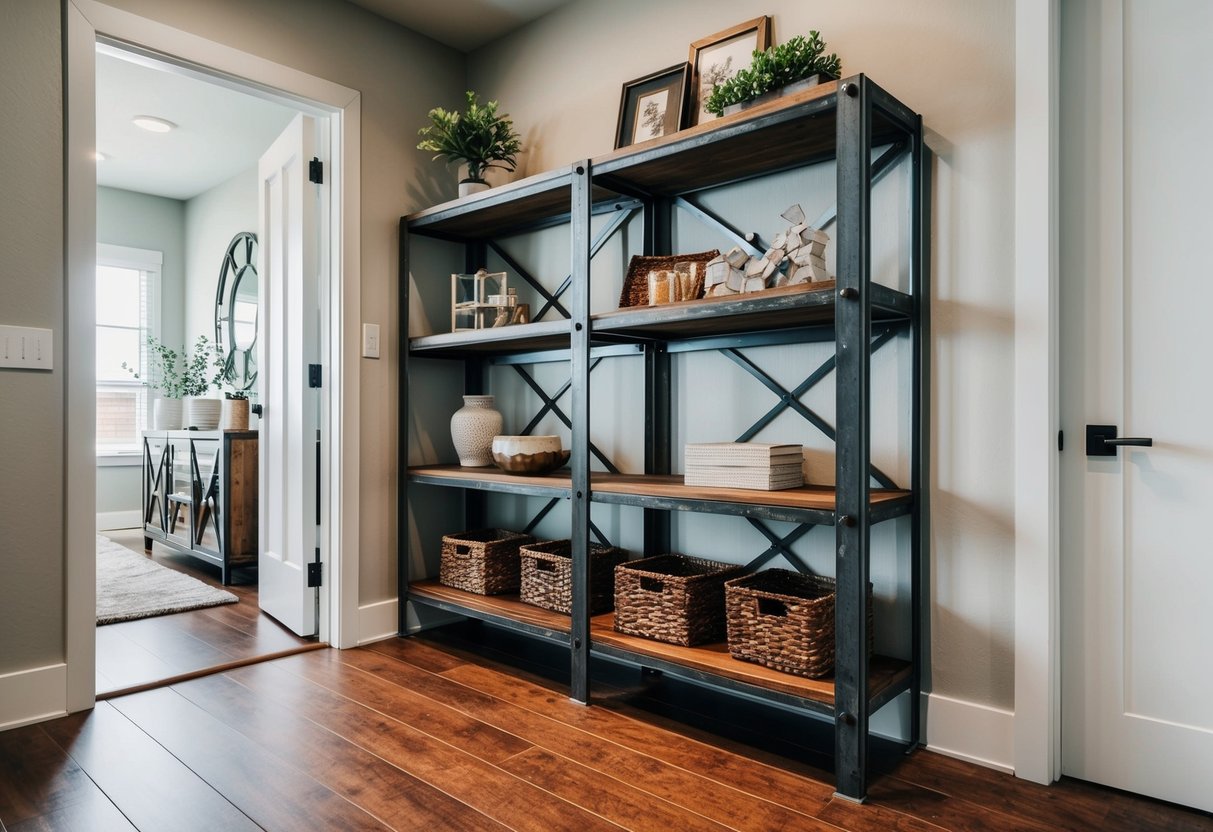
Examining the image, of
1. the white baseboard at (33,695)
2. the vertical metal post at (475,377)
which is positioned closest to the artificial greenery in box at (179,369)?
the vertical metal post at (475,377)

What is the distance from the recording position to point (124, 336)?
19.8 ft

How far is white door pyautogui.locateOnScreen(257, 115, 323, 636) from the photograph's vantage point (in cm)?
301

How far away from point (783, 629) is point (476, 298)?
1645 millimetres

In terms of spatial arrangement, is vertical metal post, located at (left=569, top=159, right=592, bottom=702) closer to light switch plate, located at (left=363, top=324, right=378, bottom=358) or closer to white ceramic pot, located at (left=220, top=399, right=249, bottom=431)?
light switch plate, located at (left=363, top=324, right=378, bottom=358)

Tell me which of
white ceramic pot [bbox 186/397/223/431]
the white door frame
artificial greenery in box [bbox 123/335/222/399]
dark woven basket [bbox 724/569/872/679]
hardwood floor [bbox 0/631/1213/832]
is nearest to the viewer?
hardwood floor [bbox 0/631/1213/832]

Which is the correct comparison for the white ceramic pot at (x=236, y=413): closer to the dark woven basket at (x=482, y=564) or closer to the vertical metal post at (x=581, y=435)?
the dark woven basket at (x=482, y=564)

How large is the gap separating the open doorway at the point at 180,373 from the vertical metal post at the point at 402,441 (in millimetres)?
309

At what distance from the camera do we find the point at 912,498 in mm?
2004

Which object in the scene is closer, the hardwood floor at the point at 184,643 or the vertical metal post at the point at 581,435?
the vertical metal post at the point at 581,435

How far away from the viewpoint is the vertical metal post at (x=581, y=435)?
91.0 inches

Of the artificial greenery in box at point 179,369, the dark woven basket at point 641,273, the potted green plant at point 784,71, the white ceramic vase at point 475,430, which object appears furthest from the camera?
the artificial greenery in box at point 179,369

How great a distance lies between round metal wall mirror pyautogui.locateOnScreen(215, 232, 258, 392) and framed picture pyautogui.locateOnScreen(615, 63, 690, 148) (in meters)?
3.37

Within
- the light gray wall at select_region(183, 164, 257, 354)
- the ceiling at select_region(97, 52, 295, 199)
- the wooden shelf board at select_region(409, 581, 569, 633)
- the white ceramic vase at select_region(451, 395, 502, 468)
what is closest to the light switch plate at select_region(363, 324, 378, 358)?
the white ceramic vase at select_region(451, 395, 502, 468)

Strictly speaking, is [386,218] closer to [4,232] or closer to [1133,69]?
[4,232]
